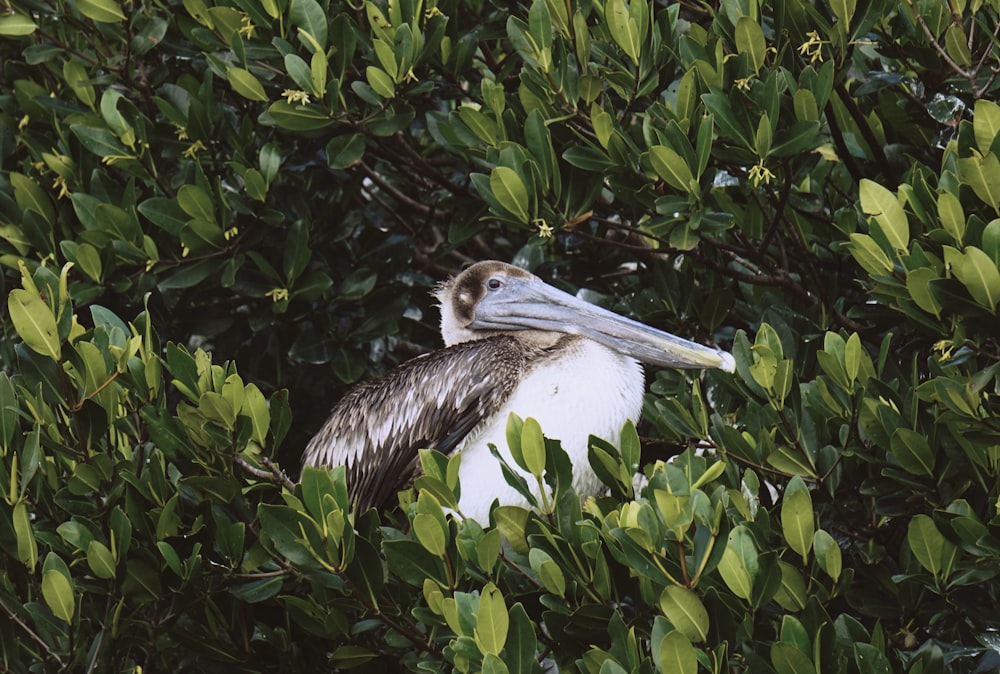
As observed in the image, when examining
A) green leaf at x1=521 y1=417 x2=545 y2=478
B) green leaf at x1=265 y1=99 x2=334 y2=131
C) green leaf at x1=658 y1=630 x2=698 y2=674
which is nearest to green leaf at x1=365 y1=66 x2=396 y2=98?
green leaf at x1=265 y1=99 x2=334 y2=131

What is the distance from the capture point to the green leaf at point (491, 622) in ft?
10.3

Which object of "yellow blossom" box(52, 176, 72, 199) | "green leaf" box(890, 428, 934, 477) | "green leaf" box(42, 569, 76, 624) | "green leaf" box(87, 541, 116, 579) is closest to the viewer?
→ "green leaf" box(890, 428, 934, 477)

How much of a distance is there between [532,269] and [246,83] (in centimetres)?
135

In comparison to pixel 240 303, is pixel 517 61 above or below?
above

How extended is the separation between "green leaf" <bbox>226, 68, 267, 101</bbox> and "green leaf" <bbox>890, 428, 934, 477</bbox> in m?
2.38

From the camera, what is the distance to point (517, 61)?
5.41 m

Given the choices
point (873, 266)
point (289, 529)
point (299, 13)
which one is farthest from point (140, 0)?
point (873, 266)

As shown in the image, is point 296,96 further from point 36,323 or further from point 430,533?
Result: point 430,533

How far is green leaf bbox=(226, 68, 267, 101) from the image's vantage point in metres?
4.74

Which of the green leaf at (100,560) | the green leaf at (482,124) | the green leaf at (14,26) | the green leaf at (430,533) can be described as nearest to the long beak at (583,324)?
the green leaf at (482,124)

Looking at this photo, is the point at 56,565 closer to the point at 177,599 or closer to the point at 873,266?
the point at 177,599

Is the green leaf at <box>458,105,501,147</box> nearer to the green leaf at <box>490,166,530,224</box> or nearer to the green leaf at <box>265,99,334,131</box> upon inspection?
the green leaf at <box>490,166,530,224</box>

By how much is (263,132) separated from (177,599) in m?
2.01

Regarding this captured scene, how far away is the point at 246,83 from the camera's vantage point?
4.76 metres
